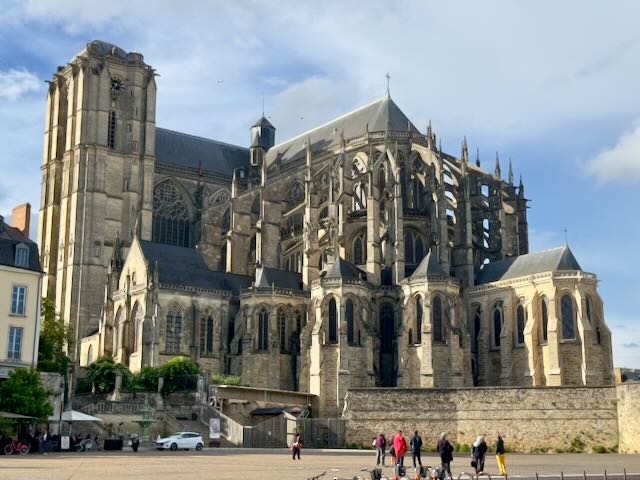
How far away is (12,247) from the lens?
36.8 meters

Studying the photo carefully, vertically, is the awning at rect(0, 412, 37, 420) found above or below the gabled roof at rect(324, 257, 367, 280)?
below

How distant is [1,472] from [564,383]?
33.2m

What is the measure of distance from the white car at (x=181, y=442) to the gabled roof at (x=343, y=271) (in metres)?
16.9

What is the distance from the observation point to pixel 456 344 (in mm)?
48500

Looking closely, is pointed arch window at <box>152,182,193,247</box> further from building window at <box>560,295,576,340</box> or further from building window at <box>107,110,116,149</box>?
building window at <box>560,295,576,340</box>

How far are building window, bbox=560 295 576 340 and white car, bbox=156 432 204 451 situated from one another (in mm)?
21771

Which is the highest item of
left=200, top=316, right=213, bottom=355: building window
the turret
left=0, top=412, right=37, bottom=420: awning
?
the turret

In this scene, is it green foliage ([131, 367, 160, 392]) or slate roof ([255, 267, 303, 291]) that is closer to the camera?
green foliage ([131, 367, 160, 392])

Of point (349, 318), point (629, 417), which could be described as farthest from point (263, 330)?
point (629, 417)

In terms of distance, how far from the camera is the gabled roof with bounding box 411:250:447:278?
4981 centimetres

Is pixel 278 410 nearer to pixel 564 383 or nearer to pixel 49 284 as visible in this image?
pixel 564 383

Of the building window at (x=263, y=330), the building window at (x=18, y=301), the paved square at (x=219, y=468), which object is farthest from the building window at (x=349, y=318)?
the paved square at (x=219, y=468)

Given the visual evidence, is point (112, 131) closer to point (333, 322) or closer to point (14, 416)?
point (333, 322)

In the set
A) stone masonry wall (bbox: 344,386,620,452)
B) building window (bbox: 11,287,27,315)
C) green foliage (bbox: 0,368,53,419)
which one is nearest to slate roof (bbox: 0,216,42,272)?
building window (bbox: 11,287,27,315)
